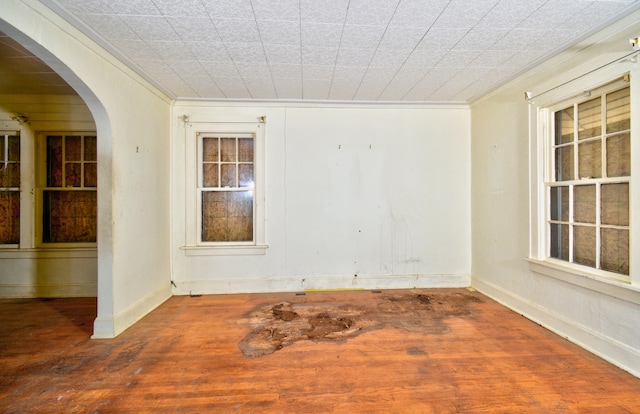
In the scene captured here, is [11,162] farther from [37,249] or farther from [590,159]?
[590,159]

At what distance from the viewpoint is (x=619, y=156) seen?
7.61 ft

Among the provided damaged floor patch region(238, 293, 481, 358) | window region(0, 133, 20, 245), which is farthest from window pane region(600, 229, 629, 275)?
window region(0, 133, 20, 245)

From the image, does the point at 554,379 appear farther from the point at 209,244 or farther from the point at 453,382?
the point at 209,244

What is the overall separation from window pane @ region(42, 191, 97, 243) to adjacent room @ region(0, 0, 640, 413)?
3 centimetres

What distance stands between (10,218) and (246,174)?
127 inches

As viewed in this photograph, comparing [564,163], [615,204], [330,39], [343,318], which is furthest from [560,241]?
[330,39]

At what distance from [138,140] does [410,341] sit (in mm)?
3552

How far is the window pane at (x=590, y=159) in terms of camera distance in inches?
98.5

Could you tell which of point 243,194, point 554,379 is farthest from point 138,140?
point 554,379

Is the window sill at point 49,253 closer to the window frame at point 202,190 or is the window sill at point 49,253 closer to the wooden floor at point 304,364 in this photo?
the wooden floor at point 304,364

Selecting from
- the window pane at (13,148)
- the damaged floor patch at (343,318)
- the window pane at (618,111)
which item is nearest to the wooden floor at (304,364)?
the damaged floor patch at (343,318)

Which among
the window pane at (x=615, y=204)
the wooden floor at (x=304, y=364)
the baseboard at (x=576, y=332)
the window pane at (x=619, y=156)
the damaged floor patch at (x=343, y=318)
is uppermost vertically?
the window pane at (x=619, y=156)

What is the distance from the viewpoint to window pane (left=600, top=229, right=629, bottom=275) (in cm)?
230

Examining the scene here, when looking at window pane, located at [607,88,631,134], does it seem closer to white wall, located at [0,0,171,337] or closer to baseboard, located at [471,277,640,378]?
baseboard, located at [471,277,640,378]
